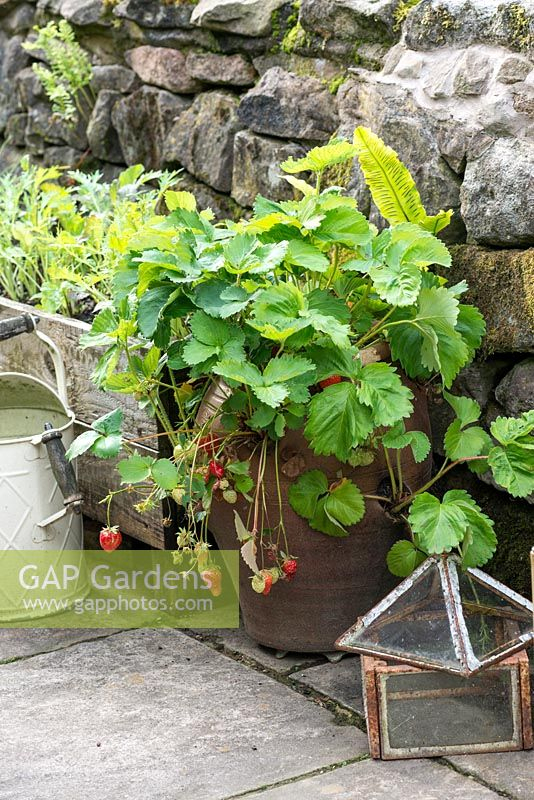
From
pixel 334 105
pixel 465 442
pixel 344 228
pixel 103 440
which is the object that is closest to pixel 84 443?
pixel 103 440

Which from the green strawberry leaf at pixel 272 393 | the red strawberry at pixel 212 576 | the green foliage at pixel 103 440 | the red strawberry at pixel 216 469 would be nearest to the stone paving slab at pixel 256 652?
the red strawberry at pixel 212 576

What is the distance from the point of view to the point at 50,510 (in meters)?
2.99

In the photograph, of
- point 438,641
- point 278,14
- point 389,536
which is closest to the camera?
point 438,641

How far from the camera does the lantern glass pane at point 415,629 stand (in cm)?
222

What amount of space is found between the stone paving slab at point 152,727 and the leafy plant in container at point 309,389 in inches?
9.1

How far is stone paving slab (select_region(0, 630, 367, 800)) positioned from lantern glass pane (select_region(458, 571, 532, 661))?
1.08 feet

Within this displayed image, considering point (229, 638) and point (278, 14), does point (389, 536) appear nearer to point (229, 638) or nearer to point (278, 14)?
point (229, 638)

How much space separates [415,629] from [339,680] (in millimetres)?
370

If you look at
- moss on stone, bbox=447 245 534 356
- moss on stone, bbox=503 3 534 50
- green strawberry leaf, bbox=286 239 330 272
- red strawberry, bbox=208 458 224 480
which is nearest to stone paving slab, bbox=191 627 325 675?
red strawberry, bbox=208 458 224 480

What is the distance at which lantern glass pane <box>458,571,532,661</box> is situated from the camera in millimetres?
2242

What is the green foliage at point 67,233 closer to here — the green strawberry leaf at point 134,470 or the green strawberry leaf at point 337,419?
the green strawberry leaf at point 134,470

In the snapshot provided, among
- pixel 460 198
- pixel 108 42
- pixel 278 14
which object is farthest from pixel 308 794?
pixel 108 42

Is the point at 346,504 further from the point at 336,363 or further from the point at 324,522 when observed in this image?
the point at 336,363

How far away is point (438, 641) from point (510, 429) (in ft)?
A: 1.53
